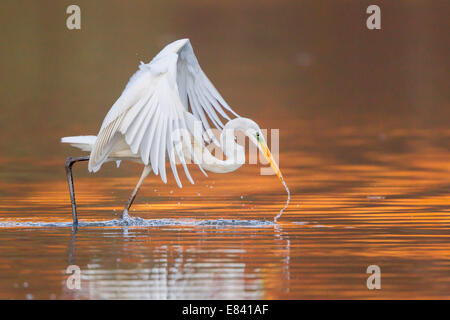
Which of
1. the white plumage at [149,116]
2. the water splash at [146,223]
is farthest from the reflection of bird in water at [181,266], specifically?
the white plumage at [149,116]

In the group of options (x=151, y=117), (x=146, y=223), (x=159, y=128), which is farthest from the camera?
(x=146, y=223)

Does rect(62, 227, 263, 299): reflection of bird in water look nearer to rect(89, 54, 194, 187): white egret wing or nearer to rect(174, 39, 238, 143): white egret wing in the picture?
rect(89, 54, 194, 187): white egret wing

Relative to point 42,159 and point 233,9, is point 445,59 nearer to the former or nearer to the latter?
point 233,9

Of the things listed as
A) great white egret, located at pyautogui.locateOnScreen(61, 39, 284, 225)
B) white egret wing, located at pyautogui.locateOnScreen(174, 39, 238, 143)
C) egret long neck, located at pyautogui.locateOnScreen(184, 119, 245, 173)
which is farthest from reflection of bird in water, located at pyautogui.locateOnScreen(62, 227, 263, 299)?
white egret wing, located at pyautogui.locateOnScreen(174, 39, 238, 143)

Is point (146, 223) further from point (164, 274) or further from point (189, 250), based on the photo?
point (164, 274)

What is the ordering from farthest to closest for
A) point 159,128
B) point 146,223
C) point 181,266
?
1. point 146,223
2. point 159,128
3. point 181,266

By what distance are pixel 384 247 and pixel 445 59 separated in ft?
102

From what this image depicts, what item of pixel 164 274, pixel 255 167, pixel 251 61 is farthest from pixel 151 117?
pixel 251 61

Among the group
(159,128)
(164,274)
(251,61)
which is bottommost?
(164,274)

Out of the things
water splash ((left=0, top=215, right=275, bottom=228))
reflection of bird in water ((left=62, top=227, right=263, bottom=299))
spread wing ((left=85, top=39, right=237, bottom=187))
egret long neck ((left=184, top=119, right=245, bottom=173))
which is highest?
spread wing ((left=85, top=39, right=237, bottom=187))

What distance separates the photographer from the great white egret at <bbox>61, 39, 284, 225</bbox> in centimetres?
1352

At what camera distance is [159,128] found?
1350 cm

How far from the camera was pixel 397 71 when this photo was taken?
3847cm
